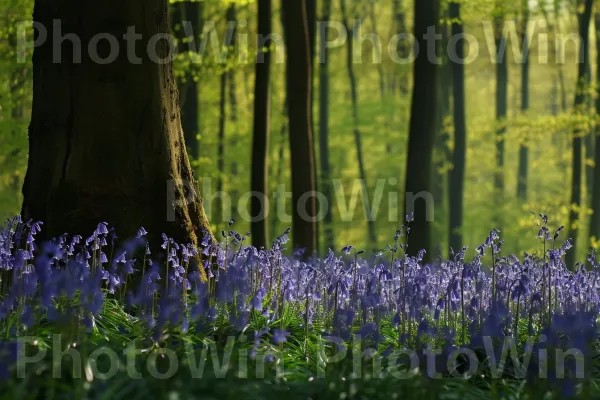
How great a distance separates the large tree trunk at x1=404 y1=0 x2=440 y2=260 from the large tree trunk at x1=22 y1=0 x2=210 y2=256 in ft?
16.5

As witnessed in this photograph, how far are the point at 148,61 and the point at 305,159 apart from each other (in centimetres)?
582

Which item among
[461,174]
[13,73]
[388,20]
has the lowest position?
[461,174]

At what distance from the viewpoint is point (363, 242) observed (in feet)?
99.7

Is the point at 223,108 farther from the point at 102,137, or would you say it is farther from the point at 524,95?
the point at 102,137

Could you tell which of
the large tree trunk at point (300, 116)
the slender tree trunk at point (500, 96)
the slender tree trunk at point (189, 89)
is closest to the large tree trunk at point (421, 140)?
the large tree trunk at point (300, 116)

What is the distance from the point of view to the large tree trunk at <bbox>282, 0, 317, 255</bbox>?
11711mm

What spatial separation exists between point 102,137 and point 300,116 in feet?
19.4

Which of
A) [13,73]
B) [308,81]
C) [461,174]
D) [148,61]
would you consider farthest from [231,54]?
[461,174]

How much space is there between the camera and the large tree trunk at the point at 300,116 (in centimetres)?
1171

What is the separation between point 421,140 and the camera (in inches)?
433

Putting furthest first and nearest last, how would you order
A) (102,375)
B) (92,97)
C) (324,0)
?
(324,0) < (92,97) < (102,375)

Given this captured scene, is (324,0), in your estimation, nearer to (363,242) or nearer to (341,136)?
(341,136)

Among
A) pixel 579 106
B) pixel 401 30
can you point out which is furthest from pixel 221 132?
pixel 579 106

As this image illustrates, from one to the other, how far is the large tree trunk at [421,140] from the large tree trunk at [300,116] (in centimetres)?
155
